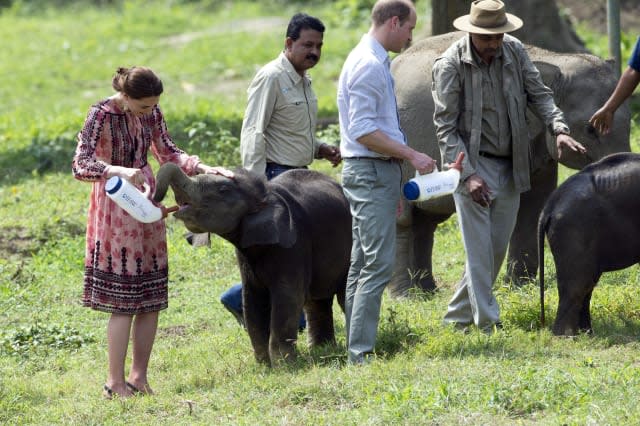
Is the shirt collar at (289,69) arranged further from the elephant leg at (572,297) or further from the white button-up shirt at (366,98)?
the elephant leg at (572,297)

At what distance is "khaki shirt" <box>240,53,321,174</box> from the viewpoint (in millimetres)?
7445

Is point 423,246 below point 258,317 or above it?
below

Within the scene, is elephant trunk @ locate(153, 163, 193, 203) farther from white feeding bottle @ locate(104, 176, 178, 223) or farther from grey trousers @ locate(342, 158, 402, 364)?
grey trousers @ locate(342, 158, 402, 364)

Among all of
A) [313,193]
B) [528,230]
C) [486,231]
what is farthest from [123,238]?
[528,230]

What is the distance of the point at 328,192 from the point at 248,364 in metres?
1.16

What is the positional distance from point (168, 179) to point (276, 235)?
725mm

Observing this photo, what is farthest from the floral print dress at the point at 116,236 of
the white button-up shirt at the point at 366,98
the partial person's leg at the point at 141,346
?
the white button-up shirt at the point at 366,98

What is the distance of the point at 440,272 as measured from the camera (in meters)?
9.66

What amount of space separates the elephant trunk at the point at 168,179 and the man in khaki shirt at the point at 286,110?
0.76m

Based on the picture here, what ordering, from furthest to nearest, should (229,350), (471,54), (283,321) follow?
(229,350), (471,54), (283,321)

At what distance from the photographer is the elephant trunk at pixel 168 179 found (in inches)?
255

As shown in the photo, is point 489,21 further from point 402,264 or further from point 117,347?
point 117,347

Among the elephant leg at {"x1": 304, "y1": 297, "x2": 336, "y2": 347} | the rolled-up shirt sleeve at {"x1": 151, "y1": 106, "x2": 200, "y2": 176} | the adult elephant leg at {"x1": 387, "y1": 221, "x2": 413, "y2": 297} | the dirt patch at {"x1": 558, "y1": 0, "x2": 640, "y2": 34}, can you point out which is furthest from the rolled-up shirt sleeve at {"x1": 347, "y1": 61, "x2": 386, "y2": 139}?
the dirt patch at {"x1": 558, "y1": 0, "x2": 640, "y2": 34}

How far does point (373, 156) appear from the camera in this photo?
667 cm
